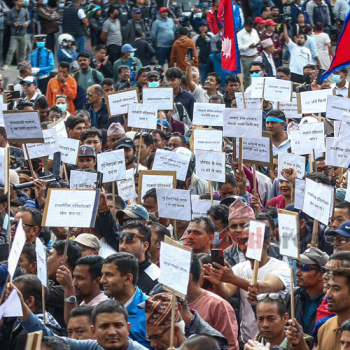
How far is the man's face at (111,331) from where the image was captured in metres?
5.47

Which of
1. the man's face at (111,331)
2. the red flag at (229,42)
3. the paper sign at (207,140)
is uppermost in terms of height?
the red flag at (229,42)

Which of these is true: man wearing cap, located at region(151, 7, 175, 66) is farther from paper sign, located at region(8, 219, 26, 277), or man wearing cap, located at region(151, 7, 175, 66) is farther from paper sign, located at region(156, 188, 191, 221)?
paper sign, located at region(8, 219, 26, 277)

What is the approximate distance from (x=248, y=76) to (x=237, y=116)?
886 cm

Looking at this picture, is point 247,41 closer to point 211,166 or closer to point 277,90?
point 277,90

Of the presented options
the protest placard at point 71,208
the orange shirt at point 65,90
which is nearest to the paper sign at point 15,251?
the protest placard at point 71,208

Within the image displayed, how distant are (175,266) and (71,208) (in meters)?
1.40

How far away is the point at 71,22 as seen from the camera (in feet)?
62.3

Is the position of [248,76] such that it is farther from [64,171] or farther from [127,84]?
[64,171]

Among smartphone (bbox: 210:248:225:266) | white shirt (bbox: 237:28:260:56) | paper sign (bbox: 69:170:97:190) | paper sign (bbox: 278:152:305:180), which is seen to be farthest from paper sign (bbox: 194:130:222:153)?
white shirt (bbox: 237:28:260:56)

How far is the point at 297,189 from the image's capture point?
7.82 m

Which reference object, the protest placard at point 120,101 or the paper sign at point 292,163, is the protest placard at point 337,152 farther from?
the protest placard at point 120,101

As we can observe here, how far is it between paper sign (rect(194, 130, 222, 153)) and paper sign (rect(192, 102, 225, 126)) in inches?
53.7

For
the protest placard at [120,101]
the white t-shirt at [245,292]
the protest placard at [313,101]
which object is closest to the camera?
the white t-shirt at [245,292]

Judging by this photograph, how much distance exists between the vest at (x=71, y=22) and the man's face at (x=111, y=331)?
45.8ft
